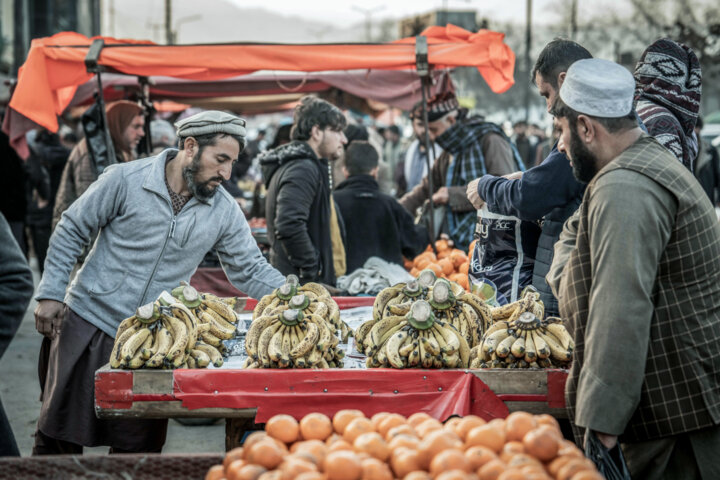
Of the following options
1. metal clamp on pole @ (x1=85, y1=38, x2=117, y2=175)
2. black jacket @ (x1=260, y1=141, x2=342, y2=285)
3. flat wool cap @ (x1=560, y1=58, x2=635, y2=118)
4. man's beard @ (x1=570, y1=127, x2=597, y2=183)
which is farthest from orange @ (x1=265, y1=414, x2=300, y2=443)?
metal clamp on pole @ (x1=85, y1=38, x2=117, y2=175)

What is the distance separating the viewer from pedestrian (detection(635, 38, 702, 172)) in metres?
3.80

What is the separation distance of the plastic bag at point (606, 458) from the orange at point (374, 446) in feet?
2.29

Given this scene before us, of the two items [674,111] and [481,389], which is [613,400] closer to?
[481,389]

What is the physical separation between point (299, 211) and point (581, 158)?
3.24 meters

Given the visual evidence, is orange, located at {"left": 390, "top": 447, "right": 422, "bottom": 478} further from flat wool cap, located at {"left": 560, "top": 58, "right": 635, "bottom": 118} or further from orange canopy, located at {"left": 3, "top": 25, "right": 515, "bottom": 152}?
orange canopy, located at {"left": 3, "top": 25, "right": 515, "bottom": 152}

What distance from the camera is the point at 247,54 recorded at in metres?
6.95

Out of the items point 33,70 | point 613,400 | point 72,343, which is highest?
point 33,70

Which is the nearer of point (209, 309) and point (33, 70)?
point (209, 309)

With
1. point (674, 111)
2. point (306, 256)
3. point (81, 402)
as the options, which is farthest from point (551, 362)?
point (306, 256)

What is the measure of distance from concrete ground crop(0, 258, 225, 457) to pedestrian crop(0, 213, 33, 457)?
9.01 ft

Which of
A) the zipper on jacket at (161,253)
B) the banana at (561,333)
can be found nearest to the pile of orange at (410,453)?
the banana at (561,333)

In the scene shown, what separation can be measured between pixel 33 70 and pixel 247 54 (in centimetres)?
196

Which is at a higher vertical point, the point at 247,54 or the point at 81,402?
the point at 247,54

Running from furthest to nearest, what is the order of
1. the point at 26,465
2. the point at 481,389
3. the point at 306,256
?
the point at 306,256
the point at 481,389
the point at 26,465
